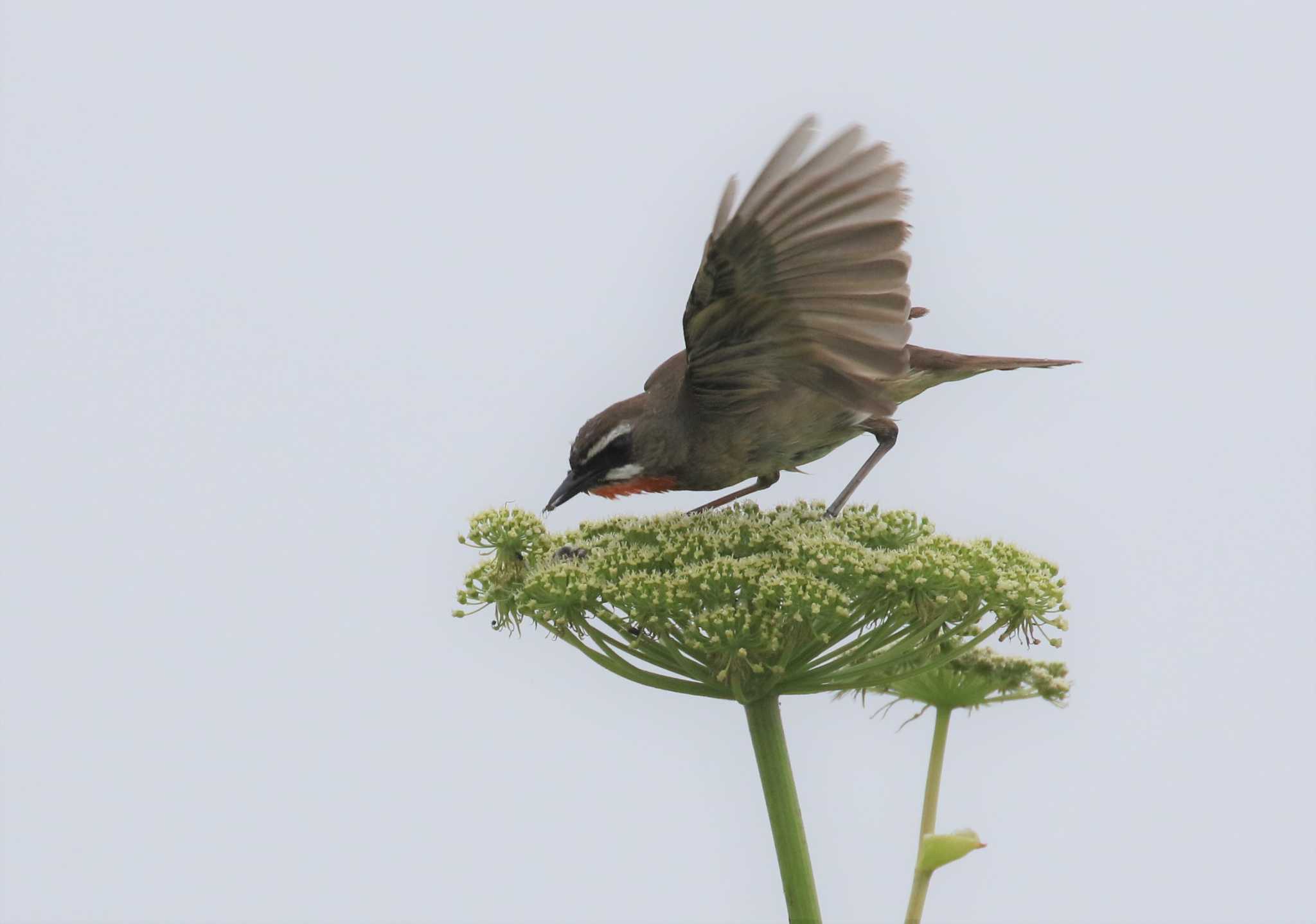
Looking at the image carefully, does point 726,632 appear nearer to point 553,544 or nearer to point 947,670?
point 553,544

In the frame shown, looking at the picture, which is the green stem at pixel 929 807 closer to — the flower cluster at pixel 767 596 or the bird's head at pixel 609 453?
the flower cluster at pixel 767 596

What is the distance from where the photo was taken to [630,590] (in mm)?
3697

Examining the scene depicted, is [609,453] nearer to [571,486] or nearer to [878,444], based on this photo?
[571,486]

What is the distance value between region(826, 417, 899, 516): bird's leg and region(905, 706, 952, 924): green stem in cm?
76

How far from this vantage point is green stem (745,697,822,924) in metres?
3.98

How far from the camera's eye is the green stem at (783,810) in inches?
157

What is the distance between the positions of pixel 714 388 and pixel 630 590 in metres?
0.97

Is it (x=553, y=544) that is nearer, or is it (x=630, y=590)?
(x=630, y=590)

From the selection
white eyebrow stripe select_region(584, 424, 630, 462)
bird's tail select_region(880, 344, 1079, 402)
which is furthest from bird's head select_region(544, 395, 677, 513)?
bird's tail select_region(880, 344, 1079, 402)

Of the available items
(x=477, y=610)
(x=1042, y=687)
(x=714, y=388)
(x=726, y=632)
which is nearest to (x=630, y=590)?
(x=726, y=632)

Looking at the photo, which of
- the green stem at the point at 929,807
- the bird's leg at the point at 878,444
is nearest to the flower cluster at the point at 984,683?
the green stem at the point at 929,807

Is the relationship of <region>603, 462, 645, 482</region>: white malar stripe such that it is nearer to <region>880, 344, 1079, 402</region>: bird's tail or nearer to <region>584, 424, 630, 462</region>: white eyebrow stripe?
<region>584, 424, 630, 462</region>: white eyebrow stripe

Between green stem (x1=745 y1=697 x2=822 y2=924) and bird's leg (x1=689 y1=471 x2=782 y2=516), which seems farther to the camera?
bird's leg (x1=689 y1=471 x2=782 y2=516)

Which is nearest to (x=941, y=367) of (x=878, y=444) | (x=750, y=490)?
(x=878, y=444)
